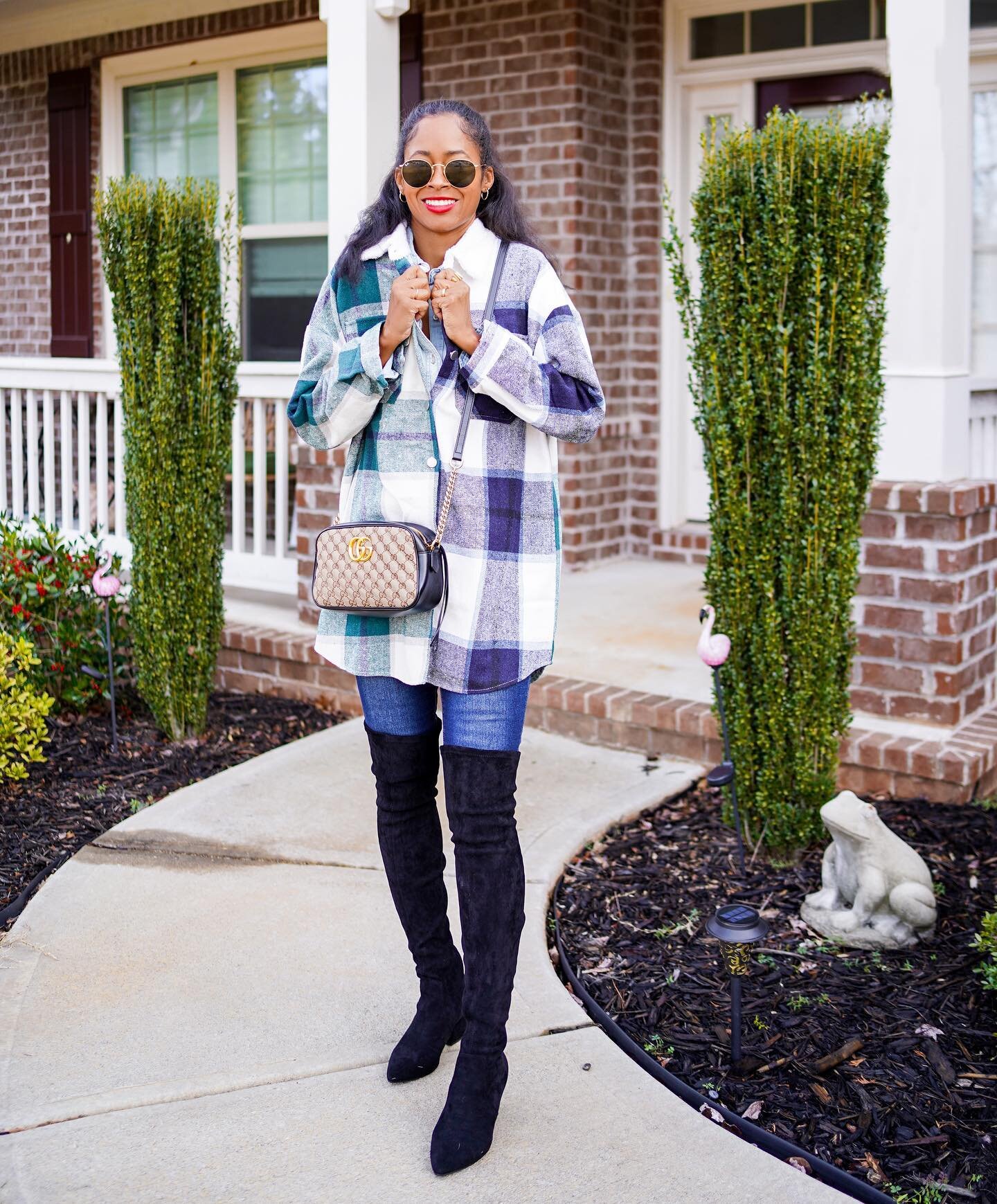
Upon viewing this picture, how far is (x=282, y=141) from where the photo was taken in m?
8.14

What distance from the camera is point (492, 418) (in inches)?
95.6

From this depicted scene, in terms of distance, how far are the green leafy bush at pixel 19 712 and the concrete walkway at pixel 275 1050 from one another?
1.66 feet

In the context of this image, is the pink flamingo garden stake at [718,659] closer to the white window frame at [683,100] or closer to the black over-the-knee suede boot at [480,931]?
the black over-the-knee suede boot at [480,931]

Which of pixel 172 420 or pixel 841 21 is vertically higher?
pixel 841 21

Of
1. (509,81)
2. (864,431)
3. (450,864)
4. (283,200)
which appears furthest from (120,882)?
(283,200)

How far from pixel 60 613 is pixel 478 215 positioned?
10.6 ft

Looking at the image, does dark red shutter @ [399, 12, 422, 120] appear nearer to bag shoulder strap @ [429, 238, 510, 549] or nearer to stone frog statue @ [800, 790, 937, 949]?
stone frog statue @ [800, 790, 937, 949]

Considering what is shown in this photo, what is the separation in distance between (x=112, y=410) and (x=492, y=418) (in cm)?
468

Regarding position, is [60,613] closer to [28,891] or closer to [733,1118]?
[28,891]

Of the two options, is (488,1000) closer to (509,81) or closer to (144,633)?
(144,633)

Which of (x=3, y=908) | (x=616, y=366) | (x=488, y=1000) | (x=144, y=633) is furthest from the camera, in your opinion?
(x=616, y=366)

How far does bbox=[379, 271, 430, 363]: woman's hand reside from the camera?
2324 millimetres

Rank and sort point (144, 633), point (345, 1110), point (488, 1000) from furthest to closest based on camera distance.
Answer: point (144, 633) → point (345, 1110) → point (488, 1000)

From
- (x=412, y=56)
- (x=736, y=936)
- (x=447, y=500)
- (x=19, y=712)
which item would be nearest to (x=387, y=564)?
(x=447, y=500)
